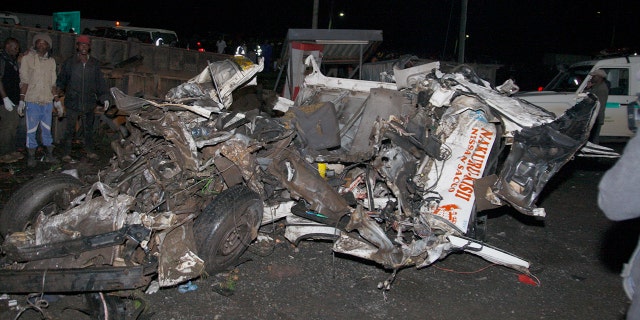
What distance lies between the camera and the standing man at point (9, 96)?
6551 millimetres

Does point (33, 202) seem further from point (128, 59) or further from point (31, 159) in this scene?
point (128, 59)

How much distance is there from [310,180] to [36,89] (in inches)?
189

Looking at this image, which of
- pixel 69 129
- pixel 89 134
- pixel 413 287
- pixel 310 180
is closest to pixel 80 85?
pixel 69 129

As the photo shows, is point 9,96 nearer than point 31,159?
No

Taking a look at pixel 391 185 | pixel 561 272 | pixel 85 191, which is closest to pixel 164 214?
pixel 85 191

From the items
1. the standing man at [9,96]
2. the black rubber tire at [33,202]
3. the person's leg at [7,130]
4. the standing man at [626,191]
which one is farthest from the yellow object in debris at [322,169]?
the person's leg at [7,130]

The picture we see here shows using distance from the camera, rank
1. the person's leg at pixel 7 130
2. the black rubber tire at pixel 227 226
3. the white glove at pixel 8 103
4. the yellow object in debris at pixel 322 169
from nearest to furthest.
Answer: the black rubber tire at pixel 227 226
the yellow object in debris at pixel 322 169
the white glove at pixel 8 103
the person's leg at pixel 7 130

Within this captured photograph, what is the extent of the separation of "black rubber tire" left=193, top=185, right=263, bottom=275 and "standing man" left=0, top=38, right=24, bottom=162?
4663mm

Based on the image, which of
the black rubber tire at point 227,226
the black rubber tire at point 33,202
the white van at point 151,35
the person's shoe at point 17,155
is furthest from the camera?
the white van at point 151,35

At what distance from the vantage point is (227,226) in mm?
3703

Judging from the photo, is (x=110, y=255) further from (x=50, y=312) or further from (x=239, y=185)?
(x=239, y=185)

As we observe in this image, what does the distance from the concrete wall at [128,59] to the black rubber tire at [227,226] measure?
5.52m

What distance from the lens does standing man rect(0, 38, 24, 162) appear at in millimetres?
6551

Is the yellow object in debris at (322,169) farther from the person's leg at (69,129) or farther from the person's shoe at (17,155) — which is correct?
the person's shoe at (17,155)
